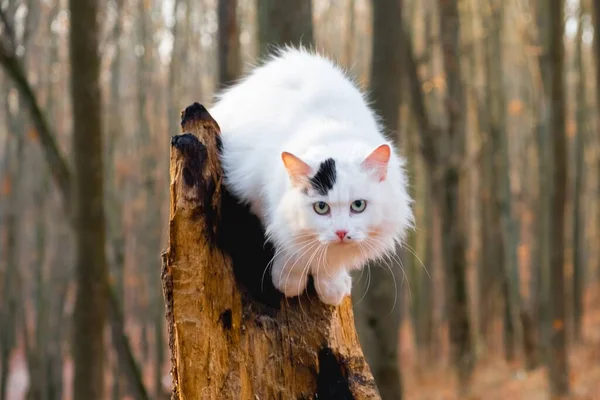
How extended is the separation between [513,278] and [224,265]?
45.1ft

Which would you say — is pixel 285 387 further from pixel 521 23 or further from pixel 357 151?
pixel 521 23

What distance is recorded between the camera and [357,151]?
11.5 feet

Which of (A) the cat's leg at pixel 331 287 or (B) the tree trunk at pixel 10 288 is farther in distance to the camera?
(B) the tree trunk at pixel 10 288

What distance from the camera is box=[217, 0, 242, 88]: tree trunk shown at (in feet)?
22.4

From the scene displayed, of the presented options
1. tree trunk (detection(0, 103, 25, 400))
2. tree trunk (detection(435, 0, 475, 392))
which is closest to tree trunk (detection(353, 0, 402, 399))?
tree trunk (detection(435, 0, 475, 392))

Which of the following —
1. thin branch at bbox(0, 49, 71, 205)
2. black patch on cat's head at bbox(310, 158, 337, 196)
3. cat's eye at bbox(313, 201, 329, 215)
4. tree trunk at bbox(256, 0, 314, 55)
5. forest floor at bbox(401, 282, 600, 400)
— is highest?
tree trunk at bbox(256, 0, 314, 55)

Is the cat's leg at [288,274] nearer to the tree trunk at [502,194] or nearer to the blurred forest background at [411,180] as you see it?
the blurred forest background at [411,180]

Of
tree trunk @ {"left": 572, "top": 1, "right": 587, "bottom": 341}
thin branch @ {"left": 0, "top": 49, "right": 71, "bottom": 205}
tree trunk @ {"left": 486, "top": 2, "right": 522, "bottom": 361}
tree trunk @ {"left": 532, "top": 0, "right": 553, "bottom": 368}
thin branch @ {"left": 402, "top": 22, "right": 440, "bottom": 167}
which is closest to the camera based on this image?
thin branch @ {"left": 0, "top": 49, "right": 71, "bottom": 205}

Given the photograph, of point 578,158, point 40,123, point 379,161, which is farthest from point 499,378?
point 379,161

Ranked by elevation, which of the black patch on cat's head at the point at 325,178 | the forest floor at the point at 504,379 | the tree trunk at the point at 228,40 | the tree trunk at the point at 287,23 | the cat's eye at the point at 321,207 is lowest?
the forest floor at the point at 504,379

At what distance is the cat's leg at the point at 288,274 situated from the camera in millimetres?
3561

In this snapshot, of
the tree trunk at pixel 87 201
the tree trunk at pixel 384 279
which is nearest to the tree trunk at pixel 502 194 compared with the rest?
the tree trunk at pixel 384 279

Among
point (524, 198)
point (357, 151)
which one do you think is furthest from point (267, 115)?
point (524, 198)

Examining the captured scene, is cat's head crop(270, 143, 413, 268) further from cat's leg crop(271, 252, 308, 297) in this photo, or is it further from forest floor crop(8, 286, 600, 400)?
forest floor crop(8, 286, 600, 400)
